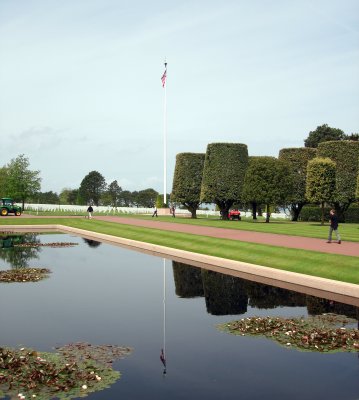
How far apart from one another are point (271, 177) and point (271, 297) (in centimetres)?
3872

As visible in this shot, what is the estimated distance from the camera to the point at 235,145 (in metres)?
58.9

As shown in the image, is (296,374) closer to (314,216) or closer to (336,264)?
(336,264)

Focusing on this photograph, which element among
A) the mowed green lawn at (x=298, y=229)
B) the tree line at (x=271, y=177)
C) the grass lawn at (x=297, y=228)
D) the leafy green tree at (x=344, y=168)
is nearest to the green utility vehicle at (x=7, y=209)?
the tree line at (x=271, y=177)

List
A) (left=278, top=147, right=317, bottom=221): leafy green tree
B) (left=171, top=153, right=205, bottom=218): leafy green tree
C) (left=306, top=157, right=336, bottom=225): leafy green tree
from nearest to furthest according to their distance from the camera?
(left=306, top=157, right=336, bottom=225): leafy green tree
(left=278, top=147, right=317, bottom=221): leafy green tree
(left=171, top=153, right=205, bottom=218): leafy green tree

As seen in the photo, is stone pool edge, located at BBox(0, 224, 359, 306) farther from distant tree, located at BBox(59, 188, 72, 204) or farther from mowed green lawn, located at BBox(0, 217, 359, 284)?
distant tree, located at BBox(59, 188, 72, 204)

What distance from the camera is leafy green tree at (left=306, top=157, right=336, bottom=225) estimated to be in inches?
1955

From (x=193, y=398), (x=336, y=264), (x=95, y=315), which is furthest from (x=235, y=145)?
(x=193, y=398)

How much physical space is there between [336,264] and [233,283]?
4135 mm

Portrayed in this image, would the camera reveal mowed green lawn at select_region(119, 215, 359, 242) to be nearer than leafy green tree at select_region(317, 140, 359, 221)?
Yes

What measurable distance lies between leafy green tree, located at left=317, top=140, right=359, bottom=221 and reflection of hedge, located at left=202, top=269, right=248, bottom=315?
3745 cm

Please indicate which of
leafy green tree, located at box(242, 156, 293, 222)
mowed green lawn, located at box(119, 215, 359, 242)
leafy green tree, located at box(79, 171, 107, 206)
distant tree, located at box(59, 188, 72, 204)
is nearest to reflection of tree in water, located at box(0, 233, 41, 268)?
mowed green lawn, located at box(119, 215, 359, 242)

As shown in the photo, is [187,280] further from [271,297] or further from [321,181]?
[321,181]

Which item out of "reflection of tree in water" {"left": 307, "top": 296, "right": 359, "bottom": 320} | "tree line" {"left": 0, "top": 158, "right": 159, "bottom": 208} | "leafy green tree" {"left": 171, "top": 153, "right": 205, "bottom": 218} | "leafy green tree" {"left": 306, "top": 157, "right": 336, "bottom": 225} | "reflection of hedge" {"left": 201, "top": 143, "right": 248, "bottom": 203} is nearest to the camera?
"reflection of tree in water" {"left": 307, "top": 296, "right": 359, "bottom": 320}

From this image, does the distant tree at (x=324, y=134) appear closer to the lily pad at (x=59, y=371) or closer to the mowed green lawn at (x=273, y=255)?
the mowed green lawn at (x=273, y=255)
